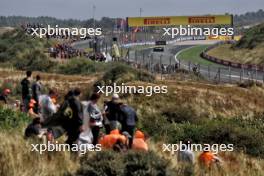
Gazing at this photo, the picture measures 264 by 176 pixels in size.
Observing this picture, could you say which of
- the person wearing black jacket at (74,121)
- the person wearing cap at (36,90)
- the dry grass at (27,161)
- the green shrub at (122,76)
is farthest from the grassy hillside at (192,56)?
the dry grass at (27,161)

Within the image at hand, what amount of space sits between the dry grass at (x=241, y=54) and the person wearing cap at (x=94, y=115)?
206 feet

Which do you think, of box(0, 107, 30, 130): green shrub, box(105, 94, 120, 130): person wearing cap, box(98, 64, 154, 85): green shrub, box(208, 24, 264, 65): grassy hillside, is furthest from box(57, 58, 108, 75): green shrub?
box(105, 94, 120, 130): person wearing cap

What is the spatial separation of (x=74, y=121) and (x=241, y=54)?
74140mm

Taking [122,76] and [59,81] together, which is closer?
[122,76]

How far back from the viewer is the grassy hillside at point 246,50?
7700cm

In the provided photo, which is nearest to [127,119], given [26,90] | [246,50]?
[26,90]

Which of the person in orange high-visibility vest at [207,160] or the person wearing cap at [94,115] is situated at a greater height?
the person wearing cap at [94,115]

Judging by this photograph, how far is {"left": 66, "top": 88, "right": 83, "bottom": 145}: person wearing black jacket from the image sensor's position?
10086 millimetres

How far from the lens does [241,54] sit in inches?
3243

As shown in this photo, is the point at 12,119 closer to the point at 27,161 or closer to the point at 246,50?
the point at 27,161

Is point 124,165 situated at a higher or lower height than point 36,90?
lower

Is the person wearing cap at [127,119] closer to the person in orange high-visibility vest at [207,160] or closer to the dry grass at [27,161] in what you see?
the person in orange high-visibility vest at [207,160]

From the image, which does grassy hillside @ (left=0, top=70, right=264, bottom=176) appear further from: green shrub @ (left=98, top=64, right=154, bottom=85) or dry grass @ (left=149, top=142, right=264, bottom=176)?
green shrub @ (left=98, top=64, right=154, bottom=85)

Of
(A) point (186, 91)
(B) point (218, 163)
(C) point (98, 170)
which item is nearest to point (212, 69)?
(A) point (186, 91)
